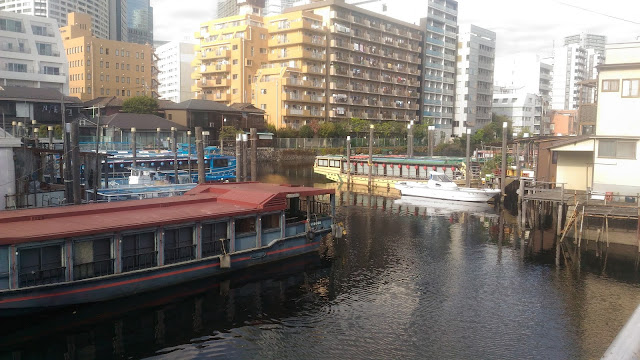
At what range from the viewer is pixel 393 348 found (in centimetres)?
1664

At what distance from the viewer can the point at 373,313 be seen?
19.5 m

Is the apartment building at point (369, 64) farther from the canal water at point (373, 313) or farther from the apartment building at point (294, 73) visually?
the canal water at point (373, 313)

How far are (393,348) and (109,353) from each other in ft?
29.3

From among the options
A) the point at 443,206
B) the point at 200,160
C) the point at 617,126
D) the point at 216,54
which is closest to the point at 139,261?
the point at 200,160

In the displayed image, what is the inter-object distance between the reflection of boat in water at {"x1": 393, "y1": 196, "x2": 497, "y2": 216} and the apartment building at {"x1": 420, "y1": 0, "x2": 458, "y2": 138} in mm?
68116

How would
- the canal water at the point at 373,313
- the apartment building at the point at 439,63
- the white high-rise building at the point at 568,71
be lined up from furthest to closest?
1. the white high-rise building at the point at 568,71
2. the apartment building at the point at 439,63
3. the canal water at the point at 373,313

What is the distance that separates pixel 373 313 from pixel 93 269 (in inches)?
410

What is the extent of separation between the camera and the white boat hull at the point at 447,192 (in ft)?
154

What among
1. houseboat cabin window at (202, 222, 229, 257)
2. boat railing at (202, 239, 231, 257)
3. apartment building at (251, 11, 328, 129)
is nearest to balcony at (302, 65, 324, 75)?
apartment building at (251, 11, 328, 129)

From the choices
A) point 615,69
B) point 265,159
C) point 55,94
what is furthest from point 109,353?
point 265,159

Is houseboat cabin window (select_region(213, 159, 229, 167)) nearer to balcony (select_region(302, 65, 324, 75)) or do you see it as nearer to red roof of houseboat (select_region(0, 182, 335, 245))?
red roof of houseboat (select_region(0, 182, 335, 245))

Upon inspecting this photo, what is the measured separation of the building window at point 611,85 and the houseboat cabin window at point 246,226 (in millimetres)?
24916

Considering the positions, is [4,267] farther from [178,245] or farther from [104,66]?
[104,66]

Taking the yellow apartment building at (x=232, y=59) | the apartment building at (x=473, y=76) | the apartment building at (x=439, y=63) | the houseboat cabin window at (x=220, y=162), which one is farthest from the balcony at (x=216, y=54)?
the apartment building at (x=473, y=76)
